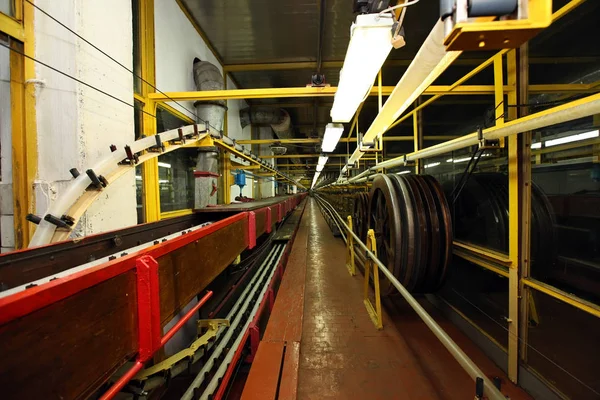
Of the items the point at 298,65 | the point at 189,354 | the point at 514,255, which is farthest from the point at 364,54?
the point at 298,65

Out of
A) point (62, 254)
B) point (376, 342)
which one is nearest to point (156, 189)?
point (62, 254)

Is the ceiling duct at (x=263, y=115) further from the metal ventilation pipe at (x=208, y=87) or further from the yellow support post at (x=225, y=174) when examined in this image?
the metal ventilation pipe at (x=208, y=87)

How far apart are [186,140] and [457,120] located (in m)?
7.84

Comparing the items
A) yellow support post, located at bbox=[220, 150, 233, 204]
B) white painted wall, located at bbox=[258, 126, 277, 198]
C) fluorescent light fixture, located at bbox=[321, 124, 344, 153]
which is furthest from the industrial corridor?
white painted wall, located at bbox=[258, 126, 277, 198]

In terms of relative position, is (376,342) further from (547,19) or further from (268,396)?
(547,19)

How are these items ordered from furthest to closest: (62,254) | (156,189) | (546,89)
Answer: (156,189), (546,89), (62,254)

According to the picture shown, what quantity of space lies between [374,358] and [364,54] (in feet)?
7.14

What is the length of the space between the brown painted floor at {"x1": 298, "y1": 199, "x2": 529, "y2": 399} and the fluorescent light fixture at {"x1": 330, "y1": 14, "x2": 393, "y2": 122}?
2121 millimetres

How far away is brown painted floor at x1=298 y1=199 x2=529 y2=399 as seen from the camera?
4.90 feet

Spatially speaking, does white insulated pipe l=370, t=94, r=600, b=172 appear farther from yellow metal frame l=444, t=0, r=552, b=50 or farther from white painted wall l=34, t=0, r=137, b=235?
white painted wall l=34, t=0, r=137, b=235

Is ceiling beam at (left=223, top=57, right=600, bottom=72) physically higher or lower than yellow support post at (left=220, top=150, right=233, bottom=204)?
higher

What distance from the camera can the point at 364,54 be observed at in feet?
5.25

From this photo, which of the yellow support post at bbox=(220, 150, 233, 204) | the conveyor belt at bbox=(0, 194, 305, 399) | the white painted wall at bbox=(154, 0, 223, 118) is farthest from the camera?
the yellow support post at bbox=(220, 150, 233, 204)

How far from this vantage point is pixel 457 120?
7238mm
